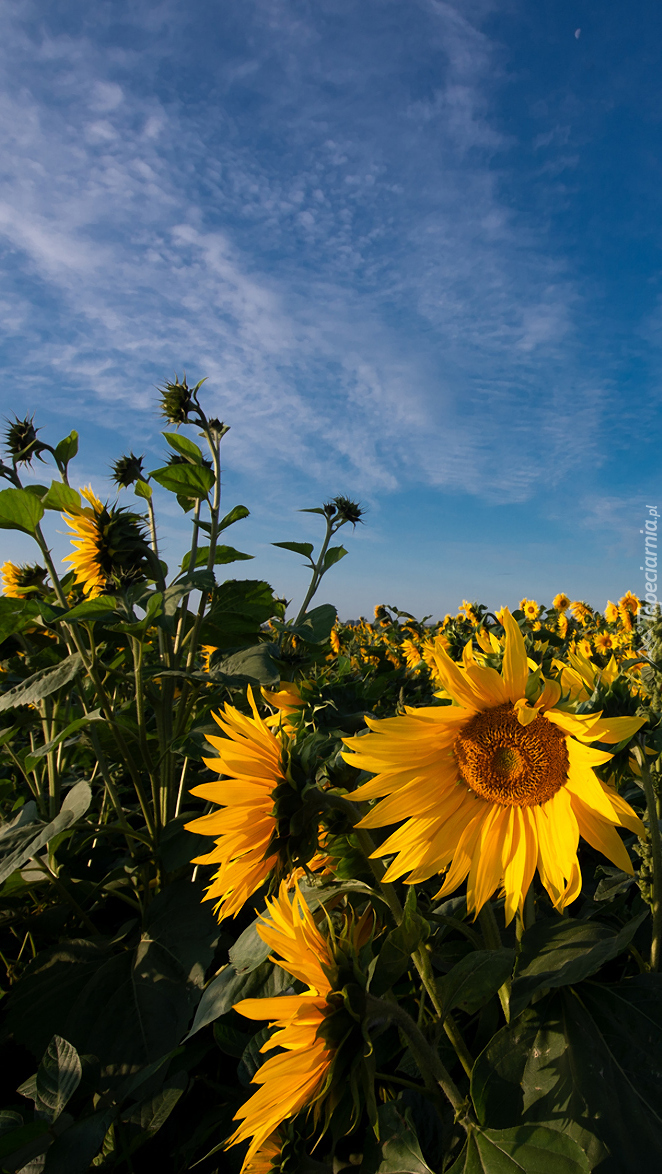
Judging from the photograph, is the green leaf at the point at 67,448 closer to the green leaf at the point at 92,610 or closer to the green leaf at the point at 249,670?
the green leaf at the point at 92,610

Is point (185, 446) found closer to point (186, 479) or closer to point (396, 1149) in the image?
point (186, 479)

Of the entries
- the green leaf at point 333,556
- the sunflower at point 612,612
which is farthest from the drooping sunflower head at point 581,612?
the green leaf at point 333,556

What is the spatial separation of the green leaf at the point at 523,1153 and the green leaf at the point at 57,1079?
2.65 feet

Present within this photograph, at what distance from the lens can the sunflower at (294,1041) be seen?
0.84 m

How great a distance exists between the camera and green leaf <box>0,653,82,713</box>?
1.94 meters

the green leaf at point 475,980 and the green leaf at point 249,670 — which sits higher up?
the green leaf at point 249,670

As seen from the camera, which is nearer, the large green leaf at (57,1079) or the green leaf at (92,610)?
the large green leaf at (57,1079)

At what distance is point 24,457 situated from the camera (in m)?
2.68

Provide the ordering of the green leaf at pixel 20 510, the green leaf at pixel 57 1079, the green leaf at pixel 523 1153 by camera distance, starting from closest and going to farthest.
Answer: the green leaf at pixel 523 1153, the green leaf at pixel 57 1079, the green leaf at pixel 20 510

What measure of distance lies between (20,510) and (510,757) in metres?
2.03

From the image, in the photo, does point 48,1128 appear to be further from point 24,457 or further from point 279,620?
point 24,457

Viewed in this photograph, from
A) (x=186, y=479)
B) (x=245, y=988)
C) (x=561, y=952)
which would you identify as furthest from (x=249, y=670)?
(x=561, y=952)

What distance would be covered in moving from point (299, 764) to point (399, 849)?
0.21 metres

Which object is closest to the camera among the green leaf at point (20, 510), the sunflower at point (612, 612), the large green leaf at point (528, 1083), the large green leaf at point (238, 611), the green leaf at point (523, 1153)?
the green leaf at point (523, 1153)
